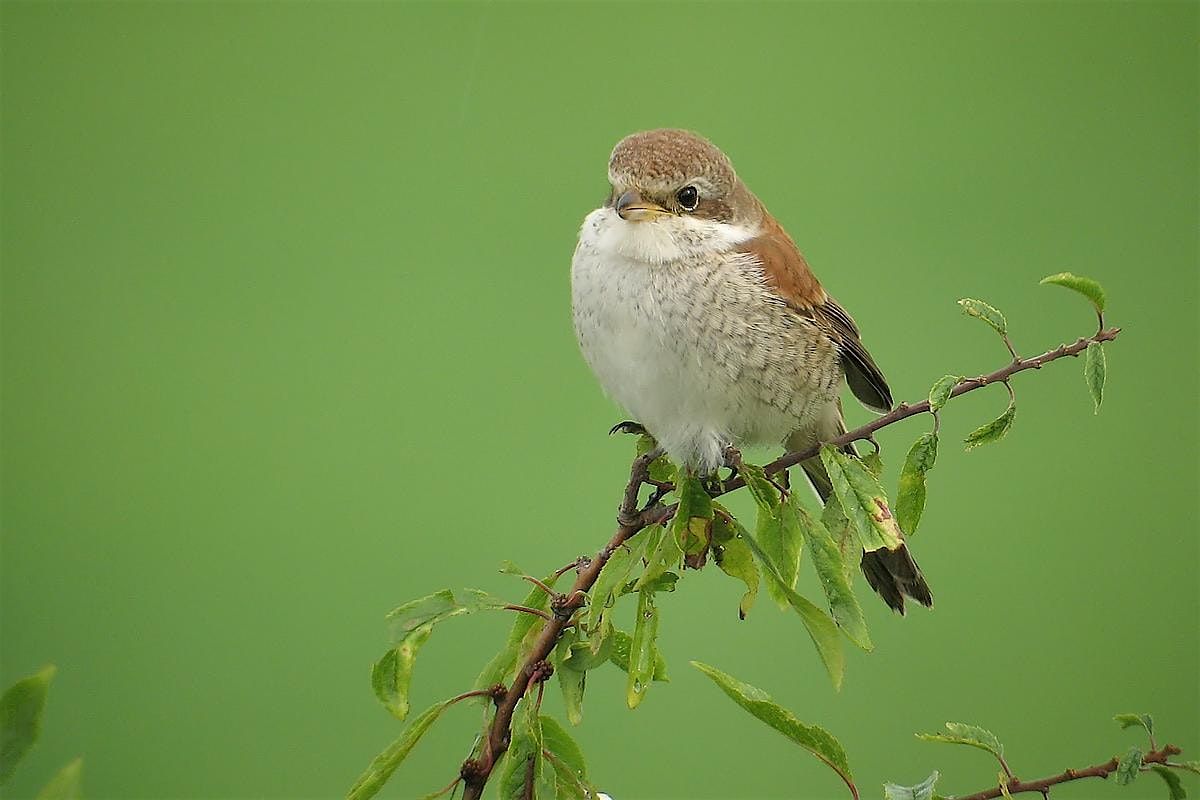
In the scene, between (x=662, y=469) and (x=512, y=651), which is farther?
(x=662, y=469)

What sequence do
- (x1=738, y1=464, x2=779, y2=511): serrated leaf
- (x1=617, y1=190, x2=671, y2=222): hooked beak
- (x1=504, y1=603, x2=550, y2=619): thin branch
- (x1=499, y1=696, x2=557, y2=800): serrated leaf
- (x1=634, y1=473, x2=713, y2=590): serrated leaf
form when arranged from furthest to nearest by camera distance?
(x1=617, y1=190, x2=671, y2=222): hooked beak < (x1=738, y1=464, x2=779, y2=511): serrated leaf < (x1=634, y1=473, x2=713, y2=590): serrated leaf < (x1=504, y1=603, x2=550, y2=619): thin branch < (x1=499, y1=696, x2=557, y2=800): serrated leaf

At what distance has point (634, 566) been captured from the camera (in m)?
1.69

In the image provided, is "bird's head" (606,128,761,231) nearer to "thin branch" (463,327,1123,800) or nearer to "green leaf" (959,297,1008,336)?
"thin branch" (463,327,1123,800)

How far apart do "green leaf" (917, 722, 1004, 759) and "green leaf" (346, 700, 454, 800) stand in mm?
590

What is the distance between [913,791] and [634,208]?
1.19 metres

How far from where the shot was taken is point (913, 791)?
1.41m

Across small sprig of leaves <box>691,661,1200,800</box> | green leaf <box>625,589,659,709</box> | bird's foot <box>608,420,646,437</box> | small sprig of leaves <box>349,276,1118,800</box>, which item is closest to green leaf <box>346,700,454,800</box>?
small sprig of leaves <box>349,276,1118,800</box>

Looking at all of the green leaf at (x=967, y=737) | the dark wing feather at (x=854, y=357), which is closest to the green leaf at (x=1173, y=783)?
the green leaf at (x=967, y=737)

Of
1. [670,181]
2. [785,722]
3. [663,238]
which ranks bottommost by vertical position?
[785,722]

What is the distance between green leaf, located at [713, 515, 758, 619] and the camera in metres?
1.80

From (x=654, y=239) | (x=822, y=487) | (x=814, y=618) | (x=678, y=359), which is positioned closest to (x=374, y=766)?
(x=814, y=618)

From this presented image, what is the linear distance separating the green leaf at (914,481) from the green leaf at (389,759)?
2.11ft

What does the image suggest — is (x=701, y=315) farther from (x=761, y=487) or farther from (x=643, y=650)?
(x=643, y=650)

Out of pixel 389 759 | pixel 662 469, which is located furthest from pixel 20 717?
pixel 662 469
